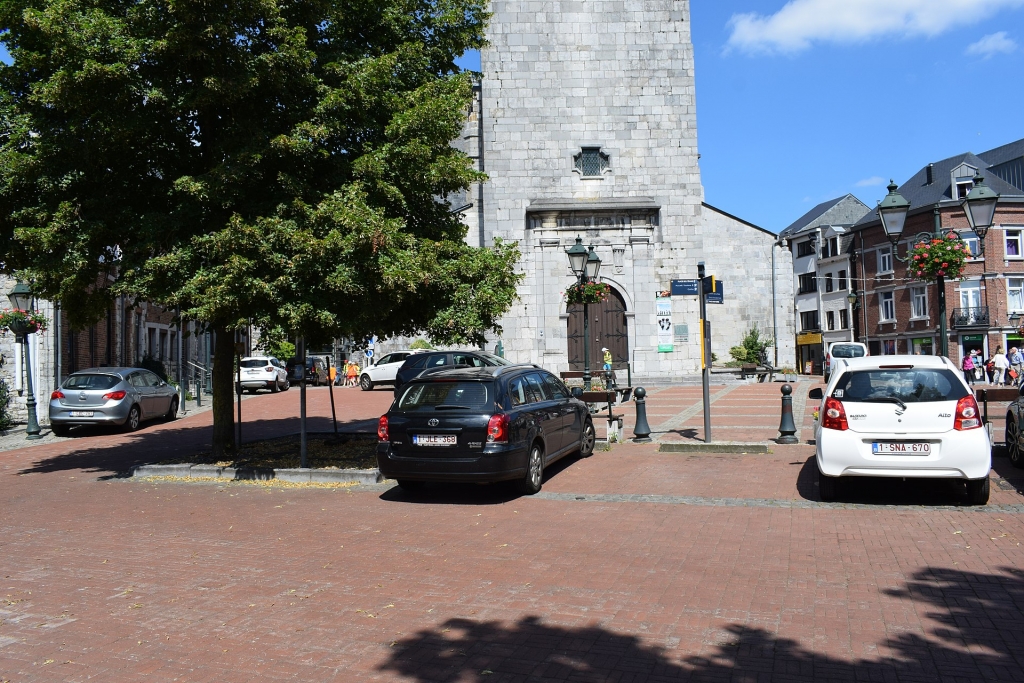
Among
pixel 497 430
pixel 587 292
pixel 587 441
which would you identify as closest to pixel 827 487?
pixel 497 430

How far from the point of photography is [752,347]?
42875 mm

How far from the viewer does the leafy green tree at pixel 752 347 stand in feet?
139

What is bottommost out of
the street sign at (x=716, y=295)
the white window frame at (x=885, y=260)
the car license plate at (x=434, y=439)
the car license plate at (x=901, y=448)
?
the car license plate at (x=901, y=448)

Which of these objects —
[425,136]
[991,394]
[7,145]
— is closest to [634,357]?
[991,394]

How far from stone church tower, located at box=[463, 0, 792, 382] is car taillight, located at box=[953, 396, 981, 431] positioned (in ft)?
78.2

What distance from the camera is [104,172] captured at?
11.2 metres

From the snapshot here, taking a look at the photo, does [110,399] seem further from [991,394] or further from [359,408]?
[991,394]

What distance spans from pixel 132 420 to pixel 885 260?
4575 cm

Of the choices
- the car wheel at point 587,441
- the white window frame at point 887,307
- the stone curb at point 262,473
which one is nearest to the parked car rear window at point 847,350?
the white window frame at point 887,307

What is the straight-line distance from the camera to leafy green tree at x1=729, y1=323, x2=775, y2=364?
139ft

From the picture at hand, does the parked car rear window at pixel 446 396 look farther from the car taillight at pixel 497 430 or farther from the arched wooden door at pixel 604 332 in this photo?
the arched wooden door at pixel 604 332

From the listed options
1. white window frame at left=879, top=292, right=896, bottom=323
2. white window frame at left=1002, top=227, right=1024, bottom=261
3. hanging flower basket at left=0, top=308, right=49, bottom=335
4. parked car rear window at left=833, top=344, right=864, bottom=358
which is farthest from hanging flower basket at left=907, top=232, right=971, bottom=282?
white window frame at left=879, top=292, right=896, bottom=323

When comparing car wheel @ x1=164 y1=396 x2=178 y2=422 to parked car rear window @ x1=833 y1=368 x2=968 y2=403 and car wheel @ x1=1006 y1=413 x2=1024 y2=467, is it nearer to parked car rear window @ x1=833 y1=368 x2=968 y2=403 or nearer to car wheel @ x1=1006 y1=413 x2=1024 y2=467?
parked car rear window @ x1=833 y1=368 x2=968 y2=403

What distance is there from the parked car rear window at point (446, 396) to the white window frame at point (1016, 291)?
4498 cm
